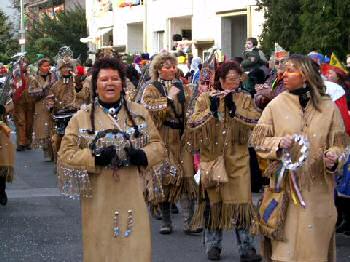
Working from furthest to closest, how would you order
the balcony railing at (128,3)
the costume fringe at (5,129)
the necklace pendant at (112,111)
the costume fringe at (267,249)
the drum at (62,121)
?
→ the balcony railing at (128,3)
the drum at (62,121)
the costume fringe at (5,129)
the costume fringe at (267,249)
the necklace pendant at (112,111)

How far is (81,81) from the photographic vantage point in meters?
14.9

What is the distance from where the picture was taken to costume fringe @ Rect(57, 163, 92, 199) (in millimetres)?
5648

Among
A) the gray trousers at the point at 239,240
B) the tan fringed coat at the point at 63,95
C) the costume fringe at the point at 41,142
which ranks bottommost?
the gray trousers at the point at 239,240

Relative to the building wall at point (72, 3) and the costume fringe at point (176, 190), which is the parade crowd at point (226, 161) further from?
A: the building wall at point (72, 3)

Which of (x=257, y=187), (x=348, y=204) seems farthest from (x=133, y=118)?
(x=257, y=187)

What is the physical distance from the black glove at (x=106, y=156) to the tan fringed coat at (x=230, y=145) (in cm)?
233

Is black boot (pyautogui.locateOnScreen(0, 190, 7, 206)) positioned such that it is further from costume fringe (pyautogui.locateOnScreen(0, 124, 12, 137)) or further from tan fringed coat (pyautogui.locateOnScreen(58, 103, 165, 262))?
tan fringed coat (pyautogui.locateOnScreen(58, 103, 165, 262))

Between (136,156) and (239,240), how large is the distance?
8.84 ft

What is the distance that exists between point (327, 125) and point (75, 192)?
182cm

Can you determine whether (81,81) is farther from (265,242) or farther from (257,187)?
(265,242)

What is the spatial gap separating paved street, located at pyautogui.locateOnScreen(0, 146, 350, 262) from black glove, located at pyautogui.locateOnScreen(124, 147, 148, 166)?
2725mm

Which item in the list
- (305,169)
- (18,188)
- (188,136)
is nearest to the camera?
(305,169)

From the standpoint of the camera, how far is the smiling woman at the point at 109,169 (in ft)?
18.5

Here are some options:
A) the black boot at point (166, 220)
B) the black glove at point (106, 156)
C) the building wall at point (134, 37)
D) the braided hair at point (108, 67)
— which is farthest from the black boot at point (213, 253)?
the building wall at point (134, 37)
